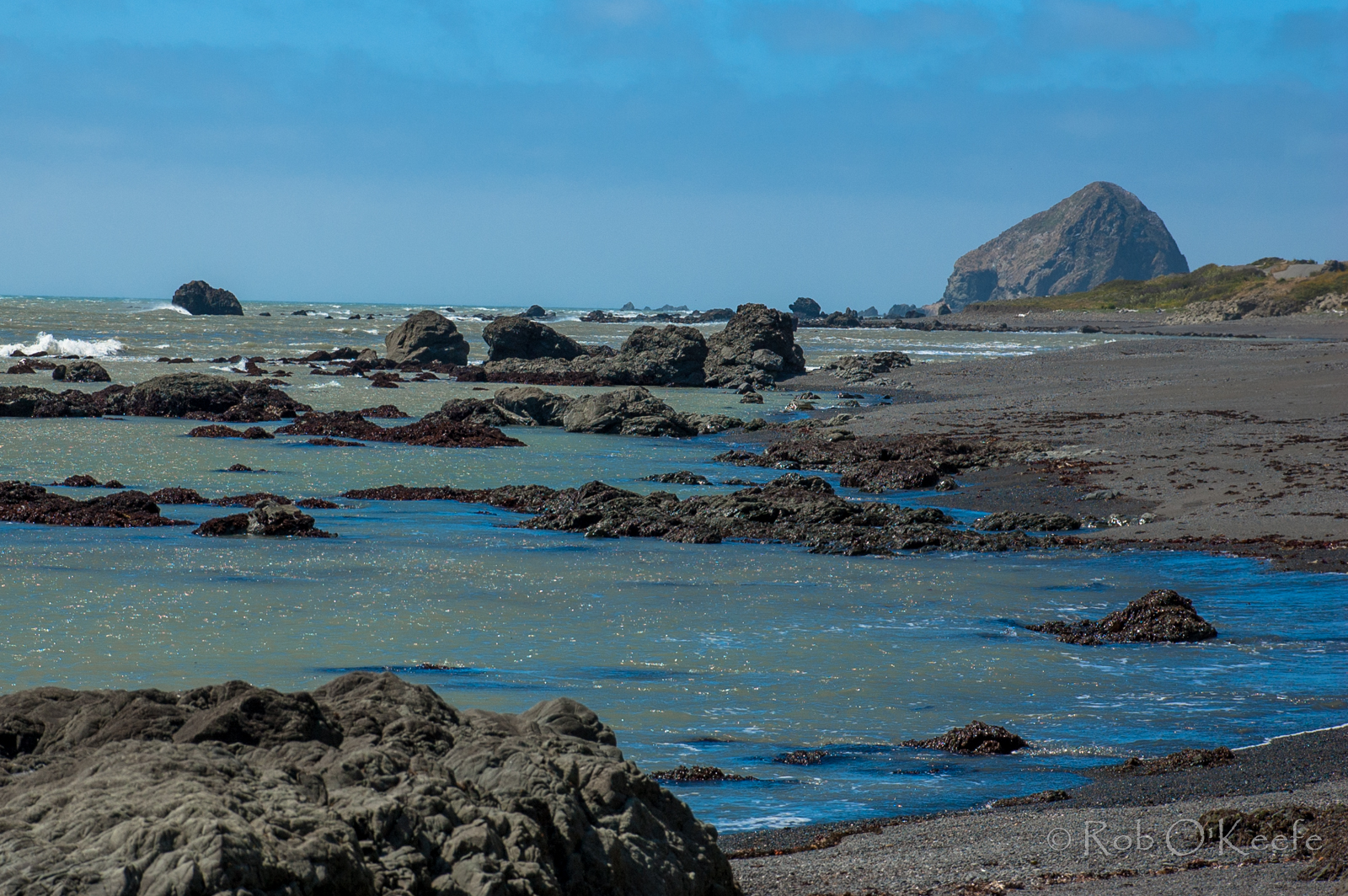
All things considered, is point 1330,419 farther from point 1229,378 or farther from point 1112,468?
point 1229,378

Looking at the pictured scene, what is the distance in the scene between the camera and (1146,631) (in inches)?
432

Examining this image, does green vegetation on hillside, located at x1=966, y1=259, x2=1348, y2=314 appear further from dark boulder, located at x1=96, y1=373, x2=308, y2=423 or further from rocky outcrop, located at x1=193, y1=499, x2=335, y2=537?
rocky outcrop, located at x1=193, y1=499, x2=335, y2=537

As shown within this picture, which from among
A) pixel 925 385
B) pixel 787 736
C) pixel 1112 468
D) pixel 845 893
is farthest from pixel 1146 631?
pixel 925 385

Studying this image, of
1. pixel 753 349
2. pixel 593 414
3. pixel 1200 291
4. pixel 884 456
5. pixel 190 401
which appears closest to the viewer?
pixel 884 456

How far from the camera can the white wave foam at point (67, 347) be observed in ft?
190

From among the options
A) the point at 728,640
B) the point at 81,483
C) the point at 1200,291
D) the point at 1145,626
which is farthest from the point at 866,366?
the point at 1200,291

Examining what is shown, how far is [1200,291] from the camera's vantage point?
4931 inches

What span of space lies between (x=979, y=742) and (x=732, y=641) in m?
3.48

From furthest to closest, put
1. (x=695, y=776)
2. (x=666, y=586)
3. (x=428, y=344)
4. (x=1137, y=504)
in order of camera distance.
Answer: (x=428, y=344) → (x=1137, y=504) → (x=666, y=586) → (x=695, y=776)

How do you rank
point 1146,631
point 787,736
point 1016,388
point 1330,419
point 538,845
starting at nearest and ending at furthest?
point 538,845
point 787,736
point 1146,631
point 1330,419
point 1016,388

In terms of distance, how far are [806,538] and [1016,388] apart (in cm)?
2399

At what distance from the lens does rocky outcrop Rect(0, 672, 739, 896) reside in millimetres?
3334

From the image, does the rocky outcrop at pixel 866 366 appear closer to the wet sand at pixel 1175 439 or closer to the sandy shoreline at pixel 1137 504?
the sandy shoreline at pixel 1137 504

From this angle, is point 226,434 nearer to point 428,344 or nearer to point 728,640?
point 728,640
